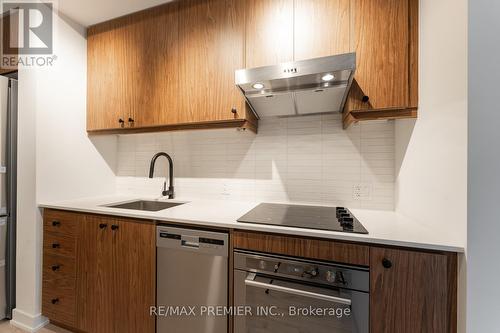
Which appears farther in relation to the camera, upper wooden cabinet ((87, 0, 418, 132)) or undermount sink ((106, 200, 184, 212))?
undermount sink ((106, 200, 184, 212))

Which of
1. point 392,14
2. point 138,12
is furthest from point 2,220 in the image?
point 392,14

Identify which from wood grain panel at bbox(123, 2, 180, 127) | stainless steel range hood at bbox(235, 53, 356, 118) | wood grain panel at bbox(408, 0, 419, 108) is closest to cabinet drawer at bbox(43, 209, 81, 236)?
wood grain panel at bbox(123, 2, 180, 127)

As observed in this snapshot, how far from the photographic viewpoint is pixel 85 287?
1415 mm

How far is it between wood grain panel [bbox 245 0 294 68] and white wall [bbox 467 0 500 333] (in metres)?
0.80

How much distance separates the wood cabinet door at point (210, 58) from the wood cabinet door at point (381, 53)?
2.20 ft

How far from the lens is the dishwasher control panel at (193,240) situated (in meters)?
1.11

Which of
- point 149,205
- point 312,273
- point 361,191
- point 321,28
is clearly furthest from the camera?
point 149,205

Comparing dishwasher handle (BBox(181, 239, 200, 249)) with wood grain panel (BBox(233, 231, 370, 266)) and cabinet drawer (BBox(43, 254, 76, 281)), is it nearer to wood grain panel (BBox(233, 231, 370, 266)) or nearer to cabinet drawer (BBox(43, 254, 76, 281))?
wood grain panel (BBox(233, 231, 370, 266))

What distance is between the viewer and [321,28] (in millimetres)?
1219

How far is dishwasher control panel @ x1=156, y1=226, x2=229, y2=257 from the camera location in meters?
1.11

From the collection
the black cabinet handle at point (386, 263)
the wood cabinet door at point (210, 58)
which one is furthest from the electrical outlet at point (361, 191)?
the wood cabinet door at point (210, 58)

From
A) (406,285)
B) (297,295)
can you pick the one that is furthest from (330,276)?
(406,285)

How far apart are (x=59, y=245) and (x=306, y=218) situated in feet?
5.58

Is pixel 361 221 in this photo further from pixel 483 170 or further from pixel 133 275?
pixel 133 275
